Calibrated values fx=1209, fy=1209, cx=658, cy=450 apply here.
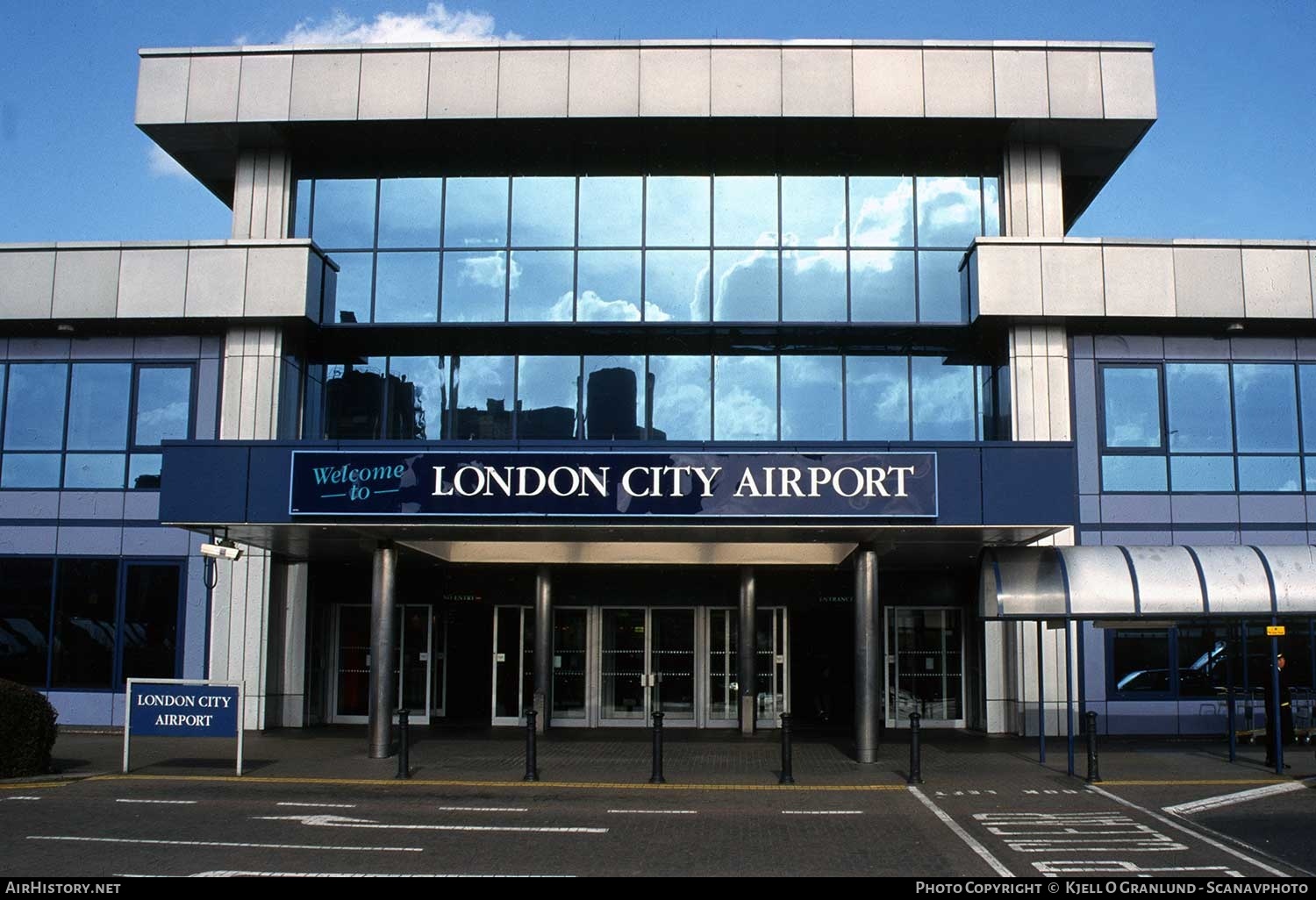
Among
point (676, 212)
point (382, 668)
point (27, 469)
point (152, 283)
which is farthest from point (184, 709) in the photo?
point (676, 212)

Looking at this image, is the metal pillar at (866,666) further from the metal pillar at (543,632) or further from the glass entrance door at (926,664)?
the metal pillar at (543,632)

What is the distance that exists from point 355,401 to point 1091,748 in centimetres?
1511

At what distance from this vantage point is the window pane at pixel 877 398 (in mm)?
23344

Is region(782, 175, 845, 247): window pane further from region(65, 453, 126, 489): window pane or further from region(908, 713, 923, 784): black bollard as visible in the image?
region(65, 453, 126, 489): window pane

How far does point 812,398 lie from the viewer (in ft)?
77.0

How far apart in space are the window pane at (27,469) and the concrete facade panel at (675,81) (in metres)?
13.6

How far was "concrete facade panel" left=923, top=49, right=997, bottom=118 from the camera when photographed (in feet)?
74.5

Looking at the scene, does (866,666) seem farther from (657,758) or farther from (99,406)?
(99,406)

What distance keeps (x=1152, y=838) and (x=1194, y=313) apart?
1251cm

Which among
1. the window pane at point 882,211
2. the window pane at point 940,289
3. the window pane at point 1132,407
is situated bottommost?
the window pane at point 1132,407

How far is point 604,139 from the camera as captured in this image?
78.5 ft

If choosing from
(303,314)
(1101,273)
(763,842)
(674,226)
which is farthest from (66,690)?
(1101,273)

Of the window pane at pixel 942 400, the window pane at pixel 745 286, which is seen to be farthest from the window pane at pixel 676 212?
the window pane at pixel 942 400
